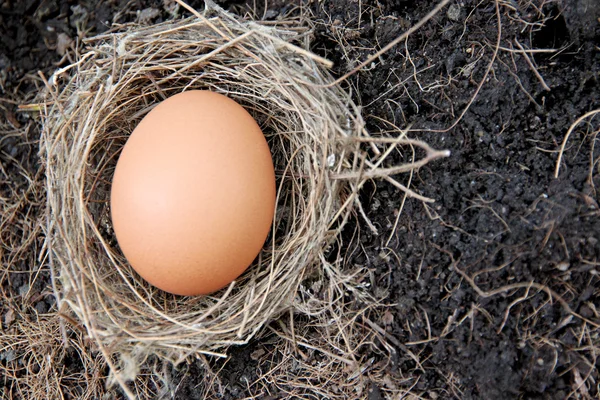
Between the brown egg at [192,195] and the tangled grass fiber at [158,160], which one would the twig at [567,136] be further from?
the brown egg at [192,195]

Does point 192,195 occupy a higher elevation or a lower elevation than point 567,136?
lower

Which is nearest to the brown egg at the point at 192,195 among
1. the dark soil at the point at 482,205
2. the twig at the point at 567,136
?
the dark soil at the point at 482,205

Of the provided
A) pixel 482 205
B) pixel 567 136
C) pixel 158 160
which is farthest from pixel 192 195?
pixel 567 136

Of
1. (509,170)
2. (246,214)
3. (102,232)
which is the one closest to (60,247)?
(102,232)

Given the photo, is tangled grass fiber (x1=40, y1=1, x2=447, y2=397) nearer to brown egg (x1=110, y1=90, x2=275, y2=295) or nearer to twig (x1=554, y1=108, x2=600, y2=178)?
brown egg (x1=110, y1=90, x2=275, y2=295)

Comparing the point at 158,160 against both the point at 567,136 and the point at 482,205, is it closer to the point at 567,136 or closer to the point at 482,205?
the point at 482,205
